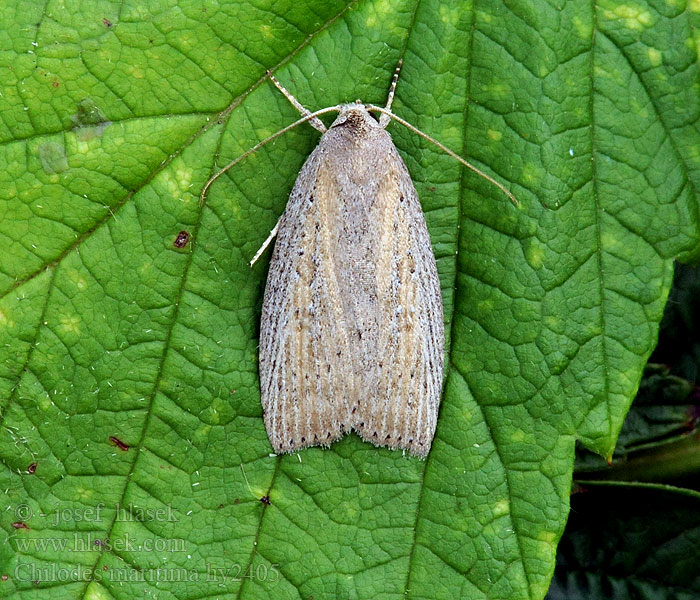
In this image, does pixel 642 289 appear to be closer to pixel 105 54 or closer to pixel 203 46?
pixel 203 46

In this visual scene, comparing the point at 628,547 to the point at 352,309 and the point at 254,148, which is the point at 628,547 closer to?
the point at 352,309

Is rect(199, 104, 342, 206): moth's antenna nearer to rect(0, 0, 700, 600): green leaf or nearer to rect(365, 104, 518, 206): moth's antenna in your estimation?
rect(0, 0, 700, 600): green leaf

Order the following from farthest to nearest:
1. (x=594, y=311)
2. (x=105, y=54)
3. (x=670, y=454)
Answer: (x=670, y=454), (x=594, y=311), (x=105, y=54)

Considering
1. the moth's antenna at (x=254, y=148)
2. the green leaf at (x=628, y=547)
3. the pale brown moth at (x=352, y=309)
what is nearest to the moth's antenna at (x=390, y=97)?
the pale brown moth at (x=352, y=309)

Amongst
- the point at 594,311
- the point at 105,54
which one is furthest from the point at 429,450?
the point at 105,54

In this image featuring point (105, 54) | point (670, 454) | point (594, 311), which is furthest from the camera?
point (670, 454)

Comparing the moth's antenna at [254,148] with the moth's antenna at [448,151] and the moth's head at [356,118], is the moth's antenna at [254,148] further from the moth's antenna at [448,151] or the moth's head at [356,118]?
the moth's antenna at [448,151]

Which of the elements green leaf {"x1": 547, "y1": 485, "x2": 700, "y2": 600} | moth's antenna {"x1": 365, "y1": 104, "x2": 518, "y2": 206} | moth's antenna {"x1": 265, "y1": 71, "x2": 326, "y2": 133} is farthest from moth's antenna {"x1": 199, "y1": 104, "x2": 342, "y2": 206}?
green leaf {"x1": 547, "y1": 485, "x2": 700, "y2": 600}
